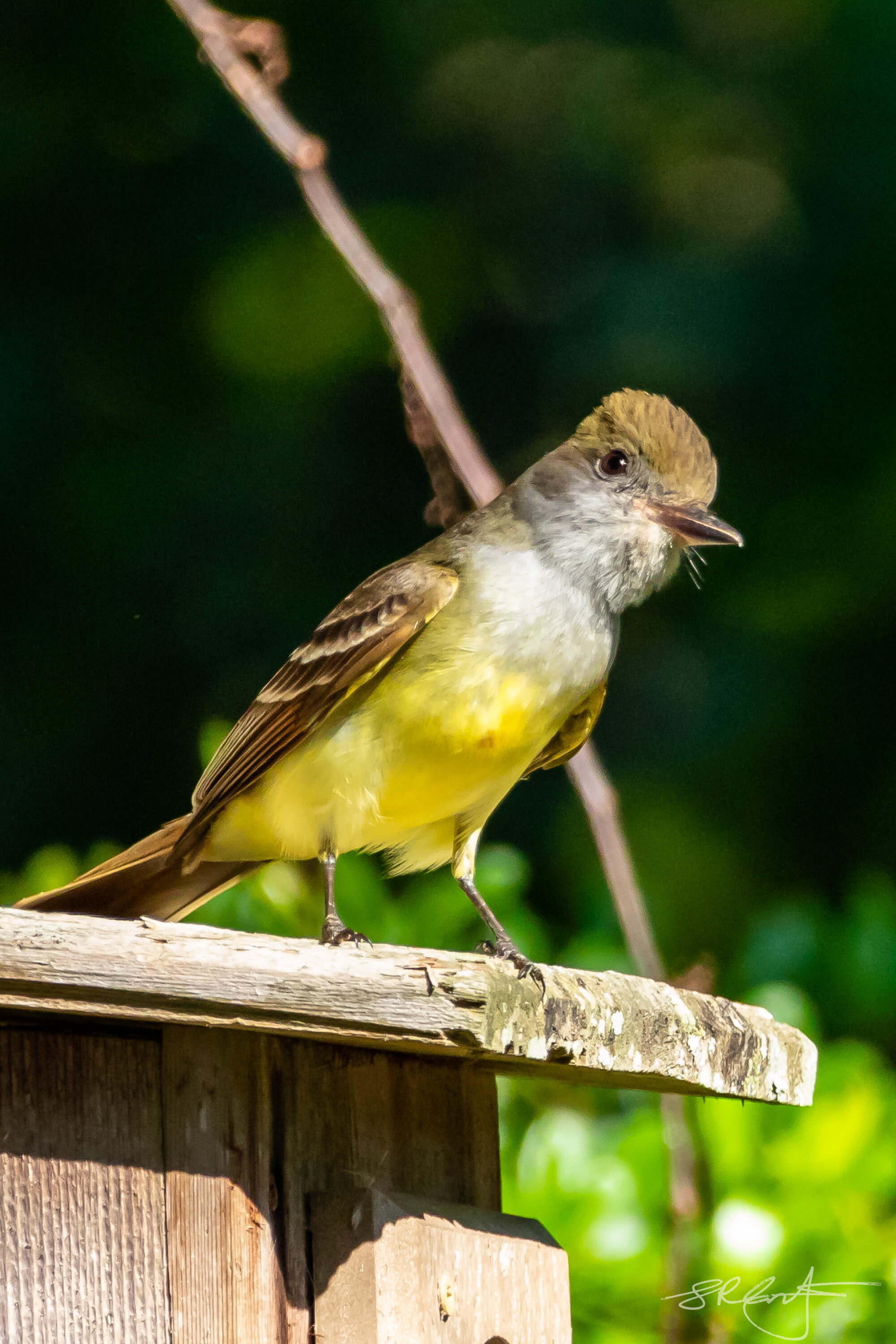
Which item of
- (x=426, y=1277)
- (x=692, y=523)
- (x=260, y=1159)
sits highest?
(x=692, y=523)

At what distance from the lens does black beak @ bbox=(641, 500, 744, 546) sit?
2846 millimetres

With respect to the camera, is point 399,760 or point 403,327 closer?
point 403,327

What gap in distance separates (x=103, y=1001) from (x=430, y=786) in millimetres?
1151

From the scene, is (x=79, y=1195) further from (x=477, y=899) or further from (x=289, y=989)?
(x=477, y=899)

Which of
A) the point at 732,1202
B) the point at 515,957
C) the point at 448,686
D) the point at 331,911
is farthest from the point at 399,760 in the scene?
the point at 732,1202

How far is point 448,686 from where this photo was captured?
2781mm

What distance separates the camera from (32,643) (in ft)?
15.0

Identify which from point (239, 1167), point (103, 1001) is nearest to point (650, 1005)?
point (239, 1167)

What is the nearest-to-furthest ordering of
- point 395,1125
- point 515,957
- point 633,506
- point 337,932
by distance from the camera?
point 395,1125
point 515,957
point 337,932
point 633,506

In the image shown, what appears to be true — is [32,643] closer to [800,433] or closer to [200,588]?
[200,588]

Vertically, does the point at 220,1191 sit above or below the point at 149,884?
below

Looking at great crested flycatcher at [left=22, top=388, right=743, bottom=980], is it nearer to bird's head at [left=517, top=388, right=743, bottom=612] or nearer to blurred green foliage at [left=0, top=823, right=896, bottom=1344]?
bird's head at [left=517, top=388, right=743, bottom=612]

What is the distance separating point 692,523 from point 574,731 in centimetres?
45
